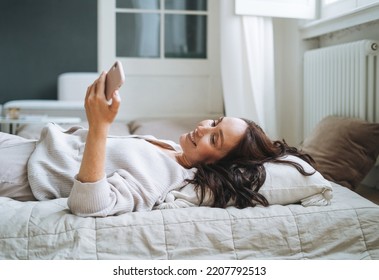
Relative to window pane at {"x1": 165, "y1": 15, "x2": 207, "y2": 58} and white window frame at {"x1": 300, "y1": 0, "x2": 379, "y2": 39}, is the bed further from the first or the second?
window pane at {"x1": 165, "y1": 15, "x2": 207, "y2": 58}

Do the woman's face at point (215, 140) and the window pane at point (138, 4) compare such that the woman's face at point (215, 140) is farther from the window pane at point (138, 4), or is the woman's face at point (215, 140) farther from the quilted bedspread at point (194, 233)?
the window pane at point (138, 4)

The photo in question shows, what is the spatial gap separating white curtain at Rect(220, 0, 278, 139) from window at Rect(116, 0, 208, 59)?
57 centimetres

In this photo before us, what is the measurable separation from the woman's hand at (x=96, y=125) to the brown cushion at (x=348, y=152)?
1001mm

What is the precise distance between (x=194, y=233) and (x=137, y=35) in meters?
2.38

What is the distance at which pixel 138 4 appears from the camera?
3.38m

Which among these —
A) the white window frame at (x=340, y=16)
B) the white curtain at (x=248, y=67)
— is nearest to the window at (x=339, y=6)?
the white window frame at (x=340, y=16)

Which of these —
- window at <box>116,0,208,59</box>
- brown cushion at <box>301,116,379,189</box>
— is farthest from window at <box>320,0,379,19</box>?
window at <box>116,0,208,59</box>

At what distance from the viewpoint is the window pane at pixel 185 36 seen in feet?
11.3

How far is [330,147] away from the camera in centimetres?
199

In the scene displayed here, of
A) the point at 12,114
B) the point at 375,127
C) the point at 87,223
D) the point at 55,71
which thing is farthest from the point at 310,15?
the point at 55,71

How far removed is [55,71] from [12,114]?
1846mm

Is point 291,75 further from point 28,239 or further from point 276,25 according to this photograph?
point 28,239

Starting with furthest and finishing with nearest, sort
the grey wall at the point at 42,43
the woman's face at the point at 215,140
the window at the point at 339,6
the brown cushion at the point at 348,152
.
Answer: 1. the grey wall at the point at 42,43
2. the window at the point at 339,6
3. the brown cushion at the point at 348,152
4. the woman's face at the point at 215,140

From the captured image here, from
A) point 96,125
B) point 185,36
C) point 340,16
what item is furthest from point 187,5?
point 96,125
